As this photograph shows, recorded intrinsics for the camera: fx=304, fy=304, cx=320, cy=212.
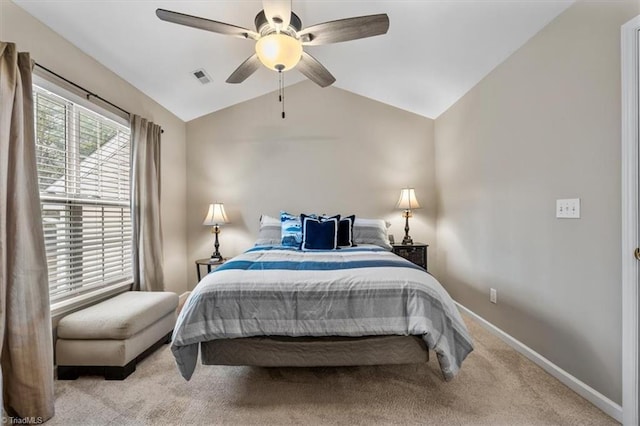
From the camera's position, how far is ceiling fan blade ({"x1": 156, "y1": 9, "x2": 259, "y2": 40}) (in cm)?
179

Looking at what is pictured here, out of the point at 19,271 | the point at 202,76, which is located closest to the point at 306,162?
the point at 202,76

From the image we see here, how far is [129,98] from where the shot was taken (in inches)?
116

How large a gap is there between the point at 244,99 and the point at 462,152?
2.82 meters

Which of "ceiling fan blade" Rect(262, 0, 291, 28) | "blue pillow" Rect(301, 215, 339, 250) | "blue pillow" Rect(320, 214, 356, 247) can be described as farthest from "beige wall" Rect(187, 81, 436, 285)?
"ceiling fan blade" Rect(262, 0, 291, 28)

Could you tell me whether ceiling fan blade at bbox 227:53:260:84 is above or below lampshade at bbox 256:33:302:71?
above

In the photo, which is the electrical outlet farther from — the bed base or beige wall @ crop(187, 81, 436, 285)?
beige wall @ crop(187, 81, 436, 285)

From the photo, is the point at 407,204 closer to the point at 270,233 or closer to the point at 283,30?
the point at 270,233

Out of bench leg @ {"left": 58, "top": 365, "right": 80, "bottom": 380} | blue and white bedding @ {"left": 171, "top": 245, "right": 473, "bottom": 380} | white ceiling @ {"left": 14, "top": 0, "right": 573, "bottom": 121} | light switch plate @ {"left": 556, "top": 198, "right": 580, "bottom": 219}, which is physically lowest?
bench leg @ {"left": 58, "top": 365, "right": 80, "bottom": 380}

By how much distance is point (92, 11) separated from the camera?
206 cm

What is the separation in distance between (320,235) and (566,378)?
2.11 metres

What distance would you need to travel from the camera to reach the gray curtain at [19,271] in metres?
1.59

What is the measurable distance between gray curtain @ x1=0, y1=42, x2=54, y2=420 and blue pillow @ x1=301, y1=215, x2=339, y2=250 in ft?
6.62

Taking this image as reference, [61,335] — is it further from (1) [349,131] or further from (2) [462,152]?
(2) [462,152]

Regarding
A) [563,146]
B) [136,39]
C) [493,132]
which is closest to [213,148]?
[136,39]
